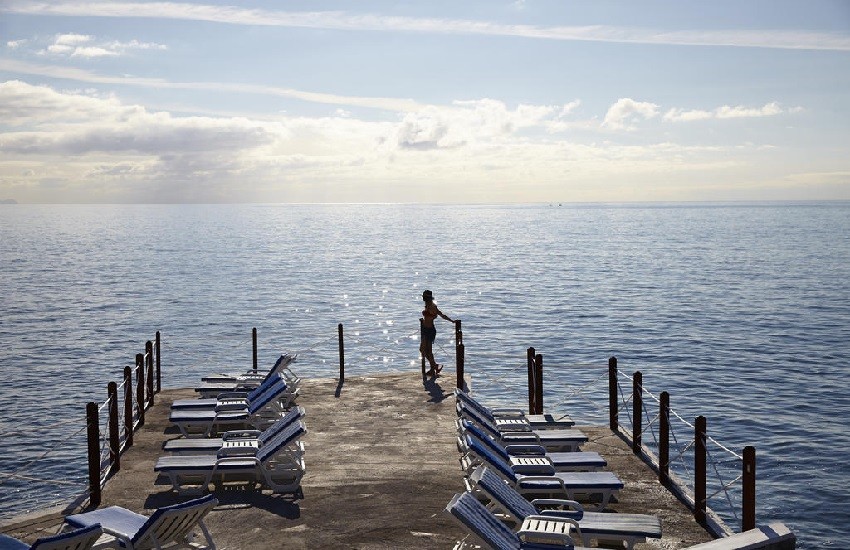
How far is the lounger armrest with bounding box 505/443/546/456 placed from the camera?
13.3 metres

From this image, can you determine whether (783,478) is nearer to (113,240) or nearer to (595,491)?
(595,491)

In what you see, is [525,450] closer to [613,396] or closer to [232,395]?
[613,396]

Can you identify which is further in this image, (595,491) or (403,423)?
(403,423)

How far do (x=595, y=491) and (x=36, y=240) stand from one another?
15630 cm

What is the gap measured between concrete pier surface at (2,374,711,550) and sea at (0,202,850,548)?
112 cm

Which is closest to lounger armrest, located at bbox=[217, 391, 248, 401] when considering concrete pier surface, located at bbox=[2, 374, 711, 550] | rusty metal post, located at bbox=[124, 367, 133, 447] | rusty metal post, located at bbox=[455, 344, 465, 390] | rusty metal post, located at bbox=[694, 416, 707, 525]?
concrete pier surface, located at bbox=[2, 374, 711, 550]

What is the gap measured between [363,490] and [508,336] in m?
34.2

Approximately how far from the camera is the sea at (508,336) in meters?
22.9

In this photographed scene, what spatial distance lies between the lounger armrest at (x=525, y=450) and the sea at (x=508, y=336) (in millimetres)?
906

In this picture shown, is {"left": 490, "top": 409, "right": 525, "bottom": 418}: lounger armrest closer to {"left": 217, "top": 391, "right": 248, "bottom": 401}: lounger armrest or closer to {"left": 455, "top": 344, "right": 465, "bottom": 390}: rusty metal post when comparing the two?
{"left": 455, "top": 344, "right": 465, "bottom": 390}: rusty metal post

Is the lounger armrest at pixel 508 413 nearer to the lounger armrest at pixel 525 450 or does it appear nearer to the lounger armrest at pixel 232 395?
the lounger armrest at pixel 525 450

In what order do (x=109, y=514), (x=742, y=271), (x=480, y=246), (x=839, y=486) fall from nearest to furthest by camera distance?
(x=109, y=514)
(x=839, y=486)
(x=742, y=271)
(x=480, y=246)

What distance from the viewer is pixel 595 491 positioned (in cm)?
1138

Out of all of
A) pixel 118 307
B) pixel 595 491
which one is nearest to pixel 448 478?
pixel 595 491
